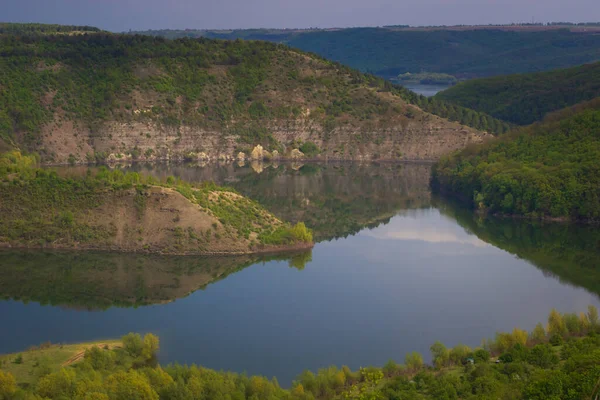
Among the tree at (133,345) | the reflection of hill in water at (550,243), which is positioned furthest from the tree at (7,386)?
the reflection of hill in water at (550,243)

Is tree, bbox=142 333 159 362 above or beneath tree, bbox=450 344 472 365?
beneath

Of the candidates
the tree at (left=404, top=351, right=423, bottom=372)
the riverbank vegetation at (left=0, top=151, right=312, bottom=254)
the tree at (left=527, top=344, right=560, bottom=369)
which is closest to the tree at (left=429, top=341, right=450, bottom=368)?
the tree at (left=404, top=351, right=423, bottom=372)

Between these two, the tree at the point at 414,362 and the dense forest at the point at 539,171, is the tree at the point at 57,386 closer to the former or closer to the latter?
the tree at the point at 414,362

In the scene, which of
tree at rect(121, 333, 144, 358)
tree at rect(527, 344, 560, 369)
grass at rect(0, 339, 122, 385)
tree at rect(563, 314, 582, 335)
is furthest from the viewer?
tree at rect(563, 314, 582, 335)

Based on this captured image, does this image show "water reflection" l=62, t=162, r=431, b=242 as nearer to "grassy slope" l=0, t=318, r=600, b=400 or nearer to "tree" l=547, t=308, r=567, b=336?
"tree" l=547, t=308, r=567, b=336

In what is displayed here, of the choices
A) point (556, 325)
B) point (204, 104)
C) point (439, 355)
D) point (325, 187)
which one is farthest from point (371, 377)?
point (204, 104)

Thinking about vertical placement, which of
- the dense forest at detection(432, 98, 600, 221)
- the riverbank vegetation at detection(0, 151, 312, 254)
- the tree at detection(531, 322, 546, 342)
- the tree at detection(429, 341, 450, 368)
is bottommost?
the tree at detection(429, 341, 450, 368)

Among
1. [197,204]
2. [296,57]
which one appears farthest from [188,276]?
[296,57]
